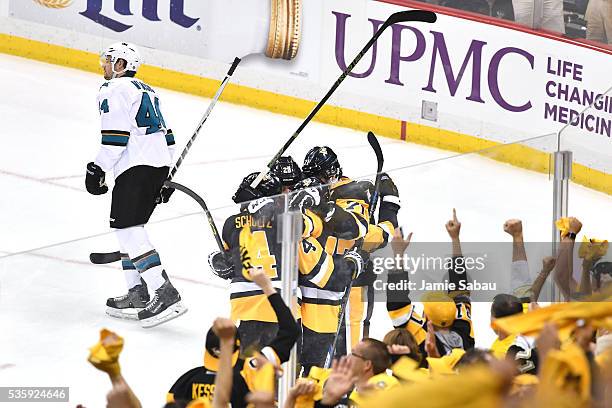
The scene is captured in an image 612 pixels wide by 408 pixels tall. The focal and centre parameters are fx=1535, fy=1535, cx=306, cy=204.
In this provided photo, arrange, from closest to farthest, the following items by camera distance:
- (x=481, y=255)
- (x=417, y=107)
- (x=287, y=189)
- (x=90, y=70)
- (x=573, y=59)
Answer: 1. (x=481, y=255)
2. (x=287, y=189)
3. (x=573, y=59)
4. (x=417, y=107)
5. (x=90, y=70)

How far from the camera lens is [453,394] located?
2316 mm

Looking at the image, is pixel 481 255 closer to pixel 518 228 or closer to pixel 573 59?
pixel 518 228

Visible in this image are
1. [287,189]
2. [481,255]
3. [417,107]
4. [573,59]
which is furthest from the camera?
[417,107]

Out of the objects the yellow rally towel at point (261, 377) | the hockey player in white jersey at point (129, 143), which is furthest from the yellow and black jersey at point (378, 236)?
the hockey player in white jersey at point (129, 143)

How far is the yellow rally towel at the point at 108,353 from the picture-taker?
345cm

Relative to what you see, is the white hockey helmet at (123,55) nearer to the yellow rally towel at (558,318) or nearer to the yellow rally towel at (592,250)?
the yellow rally towel at (592,250)

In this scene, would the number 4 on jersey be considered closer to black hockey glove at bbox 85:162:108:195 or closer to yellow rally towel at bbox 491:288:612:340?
black hockey glove at bbox 85:162:108:195

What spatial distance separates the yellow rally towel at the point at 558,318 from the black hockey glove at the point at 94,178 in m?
4.16

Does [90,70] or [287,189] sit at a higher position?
[90,70]

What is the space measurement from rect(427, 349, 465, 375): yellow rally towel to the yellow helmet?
0.27 metres

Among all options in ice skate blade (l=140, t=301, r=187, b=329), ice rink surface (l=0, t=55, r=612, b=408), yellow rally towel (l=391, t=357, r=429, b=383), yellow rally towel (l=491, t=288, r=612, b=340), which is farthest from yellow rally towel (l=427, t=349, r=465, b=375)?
yellow rally towel (l=491, t=288, r=612, b=340)

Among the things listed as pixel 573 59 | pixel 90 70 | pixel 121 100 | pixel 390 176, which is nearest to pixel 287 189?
pixel 390 176

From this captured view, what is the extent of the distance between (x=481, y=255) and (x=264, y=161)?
4.48 m

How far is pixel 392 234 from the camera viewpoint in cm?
489
